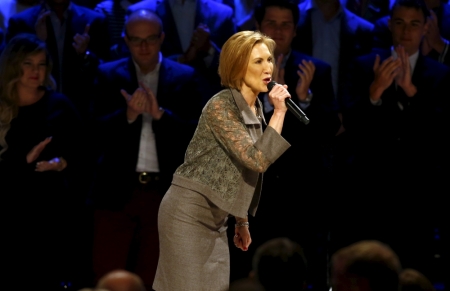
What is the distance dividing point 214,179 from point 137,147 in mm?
1685

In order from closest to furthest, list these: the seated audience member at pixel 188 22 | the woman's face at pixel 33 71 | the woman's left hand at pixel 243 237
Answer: the woman's left hand at pixel 243 237, the woman's face at pixel 33 71, the seated audience member at pixel 188 22

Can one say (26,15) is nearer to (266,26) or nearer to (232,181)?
(266,26)

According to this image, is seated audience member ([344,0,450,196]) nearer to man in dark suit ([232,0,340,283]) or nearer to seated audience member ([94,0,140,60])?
man in dark suit ([232,0,340,283])

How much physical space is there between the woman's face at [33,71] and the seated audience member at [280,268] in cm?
278

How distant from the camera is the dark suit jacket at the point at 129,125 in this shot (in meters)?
5.51

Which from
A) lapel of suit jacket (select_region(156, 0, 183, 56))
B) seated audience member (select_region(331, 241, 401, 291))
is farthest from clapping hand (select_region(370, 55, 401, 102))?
seated audience member (select_region(331, 241, 401, 291))

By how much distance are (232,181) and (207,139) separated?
21 centimetres

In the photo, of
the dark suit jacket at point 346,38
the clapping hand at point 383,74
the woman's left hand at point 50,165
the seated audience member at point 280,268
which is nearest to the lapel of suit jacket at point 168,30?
the dark suit jacket at point 346,38

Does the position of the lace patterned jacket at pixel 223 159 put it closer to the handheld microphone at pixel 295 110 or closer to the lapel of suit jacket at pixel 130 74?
the handheld microphone at pixel 295 110

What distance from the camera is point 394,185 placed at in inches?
222

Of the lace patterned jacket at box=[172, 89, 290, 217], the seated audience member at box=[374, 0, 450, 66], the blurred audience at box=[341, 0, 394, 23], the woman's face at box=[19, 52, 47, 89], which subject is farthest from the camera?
the blurred audience at box=[341, 0, 394, 23]

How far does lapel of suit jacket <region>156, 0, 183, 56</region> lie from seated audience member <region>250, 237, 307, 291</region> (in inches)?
123

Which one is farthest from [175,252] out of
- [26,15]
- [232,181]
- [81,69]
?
[26,15]

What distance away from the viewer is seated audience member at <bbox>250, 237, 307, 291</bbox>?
2.97 m
